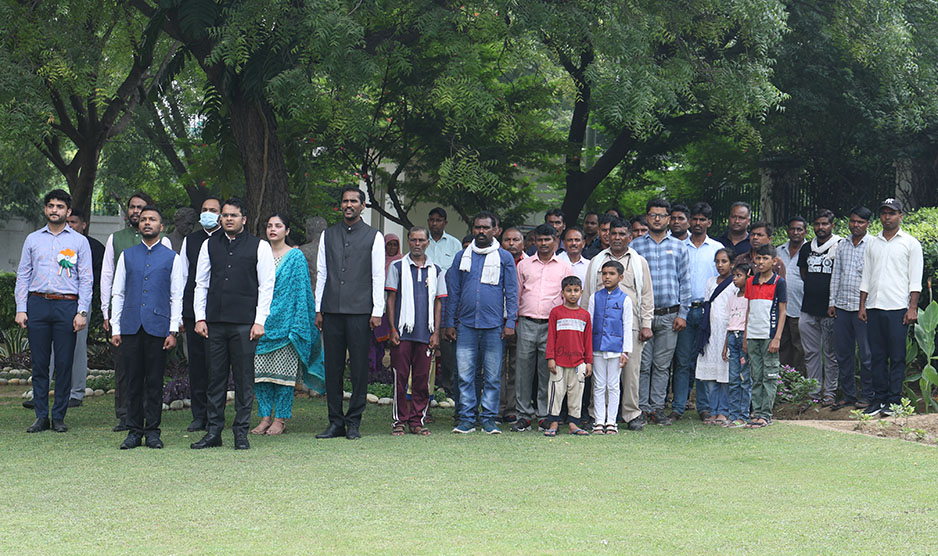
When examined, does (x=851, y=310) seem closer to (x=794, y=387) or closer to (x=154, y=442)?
(x=794, y=387)

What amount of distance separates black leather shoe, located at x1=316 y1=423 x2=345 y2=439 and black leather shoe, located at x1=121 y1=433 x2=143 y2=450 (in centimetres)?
153

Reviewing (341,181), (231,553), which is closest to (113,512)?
(231,553)

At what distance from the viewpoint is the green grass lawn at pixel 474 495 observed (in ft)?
17.6

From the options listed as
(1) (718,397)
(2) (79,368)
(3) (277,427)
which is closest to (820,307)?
(1) (718,397)

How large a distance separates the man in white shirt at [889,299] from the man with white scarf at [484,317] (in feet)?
11.7

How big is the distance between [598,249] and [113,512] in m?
6.83

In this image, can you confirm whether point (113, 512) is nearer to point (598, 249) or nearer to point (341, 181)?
point (598, 249)

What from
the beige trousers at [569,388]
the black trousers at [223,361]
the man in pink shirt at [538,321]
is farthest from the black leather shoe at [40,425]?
the beige trousers at [569,388]

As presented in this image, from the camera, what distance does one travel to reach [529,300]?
1014 centimetres

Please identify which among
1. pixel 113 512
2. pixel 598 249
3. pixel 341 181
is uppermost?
pixel 341 181

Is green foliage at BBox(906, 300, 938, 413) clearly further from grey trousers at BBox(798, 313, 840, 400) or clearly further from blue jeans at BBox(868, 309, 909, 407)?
grey trousers at BBox(798, 313, 840, 400)

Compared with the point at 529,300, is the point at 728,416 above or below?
below

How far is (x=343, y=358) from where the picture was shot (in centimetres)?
936

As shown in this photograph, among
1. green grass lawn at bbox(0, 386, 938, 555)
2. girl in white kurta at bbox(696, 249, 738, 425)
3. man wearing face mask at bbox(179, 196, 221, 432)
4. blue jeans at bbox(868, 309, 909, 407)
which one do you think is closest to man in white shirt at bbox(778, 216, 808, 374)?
blue jeans at bbox(868, 309, 909, 407)
